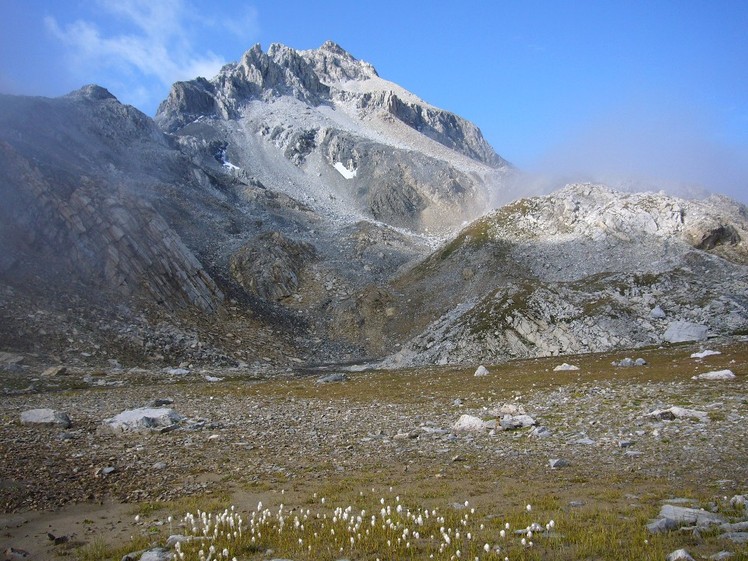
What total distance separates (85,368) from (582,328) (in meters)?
61.0

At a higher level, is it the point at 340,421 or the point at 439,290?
the point at 439,290

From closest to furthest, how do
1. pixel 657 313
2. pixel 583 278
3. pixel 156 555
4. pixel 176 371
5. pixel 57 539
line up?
pixel 156 555, pixel 57 539, pixel 176 371, pixel 657 313, pixel 583 278

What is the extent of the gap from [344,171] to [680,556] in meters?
194

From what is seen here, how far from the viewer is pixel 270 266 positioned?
109 m

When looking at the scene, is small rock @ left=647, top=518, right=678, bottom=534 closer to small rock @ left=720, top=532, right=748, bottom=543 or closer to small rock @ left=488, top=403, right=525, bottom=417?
small rock @ left=720, top=532, right=748, bottom=543

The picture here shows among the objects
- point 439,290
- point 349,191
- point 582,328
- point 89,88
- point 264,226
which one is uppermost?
point 89,88

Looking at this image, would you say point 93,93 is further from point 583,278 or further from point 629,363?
point 629,363

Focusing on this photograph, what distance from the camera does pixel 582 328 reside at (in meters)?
65.4

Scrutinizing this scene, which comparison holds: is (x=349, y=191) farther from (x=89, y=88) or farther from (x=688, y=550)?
(x=688, y=550)

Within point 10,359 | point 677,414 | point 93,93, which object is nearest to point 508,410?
point 677,414

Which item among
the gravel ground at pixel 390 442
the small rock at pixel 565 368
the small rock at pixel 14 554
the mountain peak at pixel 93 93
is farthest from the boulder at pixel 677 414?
the mountain peak at pixel 93 93

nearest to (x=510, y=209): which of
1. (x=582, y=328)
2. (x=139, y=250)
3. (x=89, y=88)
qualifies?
(x=582, y=328)

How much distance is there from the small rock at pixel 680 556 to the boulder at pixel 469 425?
651 inches

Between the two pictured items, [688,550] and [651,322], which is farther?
[651,322]
